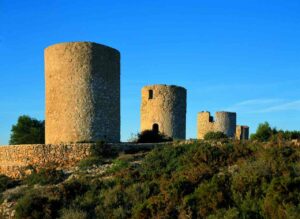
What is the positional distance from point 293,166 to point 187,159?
13.2 ft

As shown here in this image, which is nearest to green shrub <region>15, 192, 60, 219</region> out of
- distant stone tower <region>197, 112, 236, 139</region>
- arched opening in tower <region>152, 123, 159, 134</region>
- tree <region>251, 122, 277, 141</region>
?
tree <region>251, 122, 277, 141</region>

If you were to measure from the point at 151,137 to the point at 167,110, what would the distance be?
7.18 feet

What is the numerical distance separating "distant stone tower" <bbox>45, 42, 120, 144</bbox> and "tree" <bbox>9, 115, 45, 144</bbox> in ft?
25.2

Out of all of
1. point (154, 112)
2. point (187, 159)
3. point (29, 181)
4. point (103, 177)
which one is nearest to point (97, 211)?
point (103, 177)

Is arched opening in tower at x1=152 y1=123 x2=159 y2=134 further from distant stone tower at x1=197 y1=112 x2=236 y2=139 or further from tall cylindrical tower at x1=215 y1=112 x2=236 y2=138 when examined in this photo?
tall cylindrical tower at x1=215 y1=112 x2=236 y2=138

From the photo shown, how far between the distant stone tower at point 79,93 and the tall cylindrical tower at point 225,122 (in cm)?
1471

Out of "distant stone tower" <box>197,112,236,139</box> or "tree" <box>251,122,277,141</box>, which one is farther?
"distant stone tower" <box>197,112,236,139</box>

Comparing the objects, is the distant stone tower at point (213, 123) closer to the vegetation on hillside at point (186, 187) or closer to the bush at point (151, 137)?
the bush at point (151, 137)

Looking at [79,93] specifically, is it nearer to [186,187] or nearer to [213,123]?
[186,187]

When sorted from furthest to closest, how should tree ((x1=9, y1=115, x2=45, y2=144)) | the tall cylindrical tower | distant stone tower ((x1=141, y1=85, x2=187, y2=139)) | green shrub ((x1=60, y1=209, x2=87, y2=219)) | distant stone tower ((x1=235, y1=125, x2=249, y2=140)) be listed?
distant stone tower ((x1=235, y1=125, x2=249, y2=140)) → the tall cylindrical tower → tree ((x1=9, y1=115, x2=45, y2=144)) → distant stone tower ((x1=141, y1=85, x2=187, y2=139)) → green shrub ((x1=60, y1=209, x2=87, y2=219))

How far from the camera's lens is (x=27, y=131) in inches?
1223

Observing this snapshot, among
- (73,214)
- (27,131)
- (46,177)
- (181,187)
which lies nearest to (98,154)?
(46,177)

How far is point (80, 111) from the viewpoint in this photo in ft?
71.2

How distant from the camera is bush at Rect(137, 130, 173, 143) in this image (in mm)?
26844
